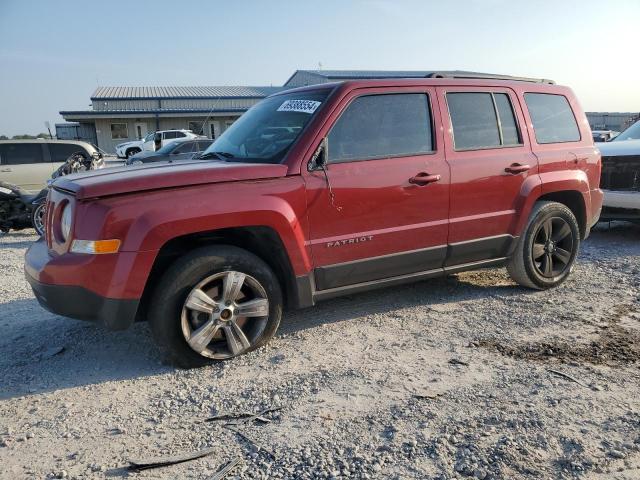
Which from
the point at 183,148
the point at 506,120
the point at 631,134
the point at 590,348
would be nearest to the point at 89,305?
the point at 590,348

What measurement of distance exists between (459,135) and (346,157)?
115cm

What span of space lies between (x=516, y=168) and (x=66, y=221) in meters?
3.68

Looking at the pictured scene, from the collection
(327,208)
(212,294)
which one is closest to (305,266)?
(327,208)

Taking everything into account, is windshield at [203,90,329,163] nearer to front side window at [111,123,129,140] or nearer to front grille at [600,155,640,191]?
front grille at [600,155,640,191]

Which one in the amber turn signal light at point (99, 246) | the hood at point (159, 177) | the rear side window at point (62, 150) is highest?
the rear side window at point (62, 150)

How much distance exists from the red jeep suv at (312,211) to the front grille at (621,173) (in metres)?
2.84

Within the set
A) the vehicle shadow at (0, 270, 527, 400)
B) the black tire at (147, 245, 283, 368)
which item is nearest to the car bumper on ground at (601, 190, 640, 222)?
the vehicle shadow at (0, 270, 527, 400)

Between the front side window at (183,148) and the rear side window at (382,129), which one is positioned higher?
the front side window at (183,148)

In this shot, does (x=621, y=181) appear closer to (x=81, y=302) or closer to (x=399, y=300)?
(x=399, y=300)

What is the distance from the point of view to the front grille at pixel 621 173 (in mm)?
7195

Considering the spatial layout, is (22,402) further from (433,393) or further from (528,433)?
(528,433)

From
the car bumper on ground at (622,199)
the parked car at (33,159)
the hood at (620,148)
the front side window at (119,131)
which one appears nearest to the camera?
the car bumper on ground at (622,199)

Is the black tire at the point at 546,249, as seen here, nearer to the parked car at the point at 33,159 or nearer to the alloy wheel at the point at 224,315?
the alloy wheel at the point at 224,315

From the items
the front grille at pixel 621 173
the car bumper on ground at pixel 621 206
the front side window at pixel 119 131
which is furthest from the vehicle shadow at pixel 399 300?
the front side window at pixel 119 131
